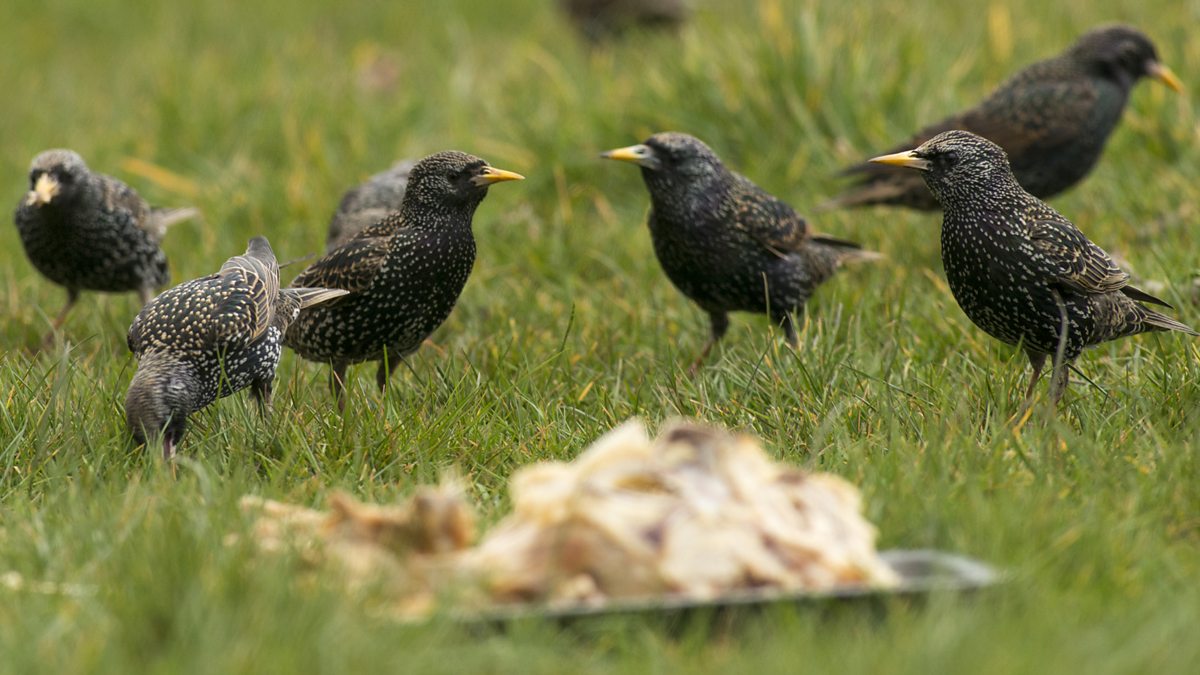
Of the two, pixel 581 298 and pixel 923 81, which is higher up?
pixel 923 81

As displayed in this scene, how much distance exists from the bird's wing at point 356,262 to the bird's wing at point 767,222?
149 cm

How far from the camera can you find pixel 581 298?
22.6 feet

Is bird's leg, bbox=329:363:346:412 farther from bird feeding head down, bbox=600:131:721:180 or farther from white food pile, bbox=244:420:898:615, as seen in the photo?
white food pile, bbox=244:420:898:615

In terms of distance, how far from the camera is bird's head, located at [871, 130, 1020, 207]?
5.21 meters

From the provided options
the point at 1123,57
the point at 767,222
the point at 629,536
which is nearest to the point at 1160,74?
the point at 1123,57

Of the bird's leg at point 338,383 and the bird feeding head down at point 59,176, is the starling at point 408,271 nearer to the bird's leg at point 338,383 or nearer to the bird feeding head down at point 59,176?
Answer: the bird's leg at point 338,383

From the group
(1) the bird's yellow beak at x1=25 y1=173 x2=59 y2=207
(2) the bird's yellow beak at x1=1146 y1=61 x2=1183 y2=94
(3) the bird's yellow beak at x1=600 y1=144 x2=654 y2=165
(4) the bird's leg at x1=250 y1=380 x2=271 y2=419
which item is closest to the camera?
(4) the bird's leg at x1=250 y1=380 x2=271 y2=419

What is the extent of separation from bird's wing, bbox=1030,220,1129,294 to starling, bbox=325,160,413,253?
9.93 ft

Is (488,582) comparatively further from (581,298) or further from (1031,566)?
(581,298)

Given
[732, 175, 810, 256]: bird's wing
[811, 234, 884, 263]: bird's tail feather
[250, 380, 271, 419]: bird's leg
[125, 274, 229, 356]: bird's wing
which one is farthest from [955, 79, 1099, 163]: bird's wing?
[125, 274, 229, 356]: bird's wing

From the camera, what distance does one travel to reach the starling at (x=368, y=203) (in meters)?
6.86

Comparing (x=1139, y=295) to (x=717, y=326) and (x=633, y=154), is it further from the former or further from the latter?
(x=633, y=154)

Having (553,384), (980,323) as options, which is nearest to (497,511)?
(553,384)

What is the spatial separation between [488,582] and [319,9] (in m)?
12.1
